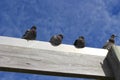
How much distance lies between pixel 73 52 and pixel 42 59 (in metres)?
0.24

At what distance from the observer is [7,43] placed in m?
2.23

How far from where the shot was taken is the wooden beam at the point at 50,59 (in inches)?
82.7

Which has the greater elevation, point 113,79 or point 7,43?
point 7,43

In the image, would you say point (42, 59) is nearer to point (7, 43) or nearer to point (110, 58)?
point (7, 43)

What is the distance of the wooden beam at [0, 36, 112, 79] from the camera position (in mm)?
2102

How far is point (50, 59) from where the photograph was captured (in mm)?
2240

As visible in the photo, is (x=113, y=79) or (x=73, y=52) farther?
(x=73, y=52)

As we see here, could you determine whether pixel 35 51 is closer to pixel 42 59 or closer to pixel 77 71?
pixel 42 59

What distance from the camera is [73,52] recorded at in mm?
2316

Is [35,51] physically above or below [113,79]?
above

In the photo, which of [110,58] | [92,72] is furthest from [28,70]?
[110,58]

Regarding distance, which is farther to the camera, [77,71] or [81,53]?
[81,53]

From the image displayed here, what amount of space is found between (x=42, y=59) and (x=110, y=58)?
1.54ft

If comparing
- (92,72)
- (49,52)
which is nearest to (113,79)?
(92,72)
